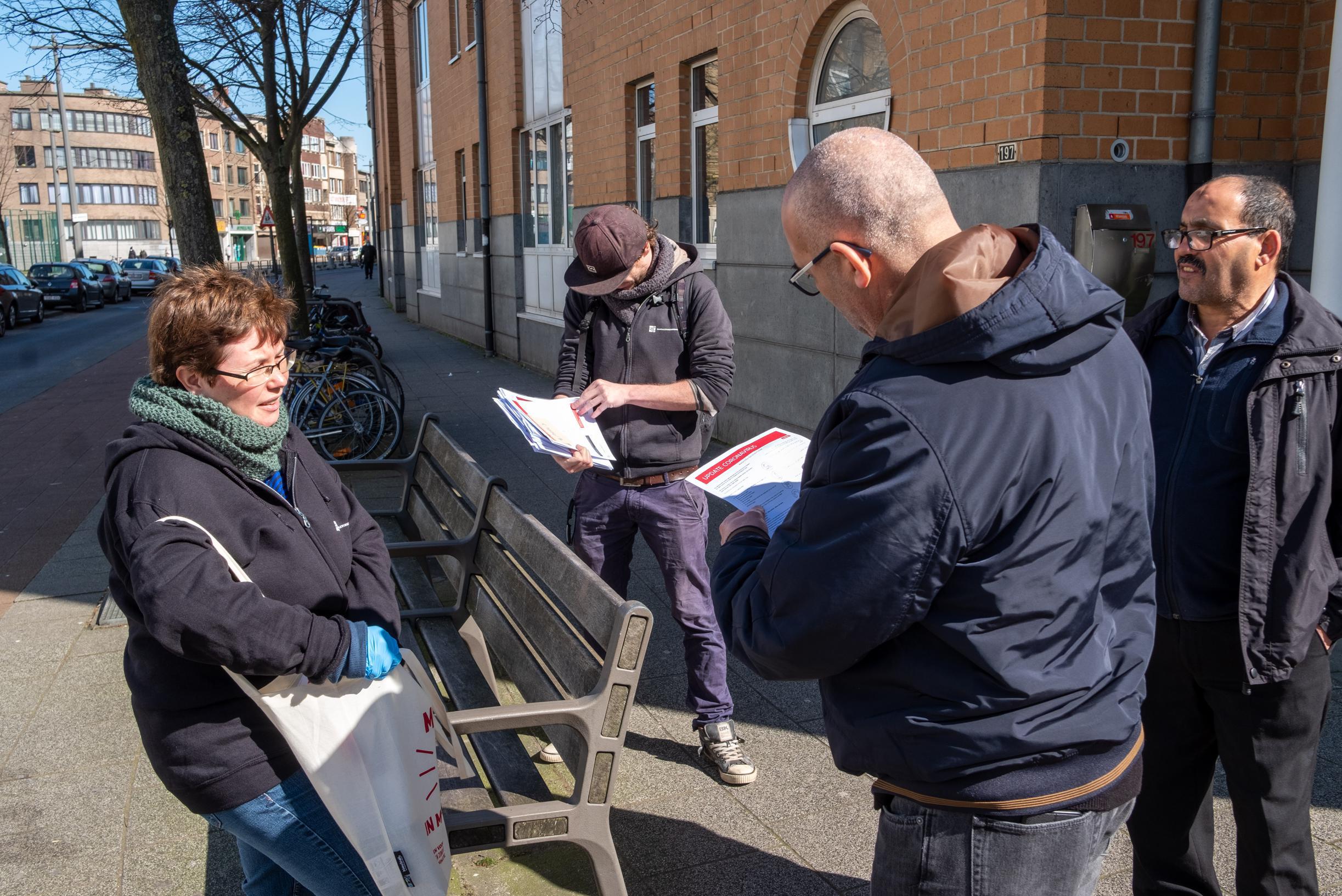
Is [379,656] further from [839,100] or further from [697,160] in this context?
[697,160]

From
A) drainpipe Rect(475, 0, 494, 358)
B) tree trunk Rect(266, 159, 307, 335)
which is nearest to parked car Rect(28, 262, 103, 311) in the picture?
tree trunk Rect(266, 159, 307, 335)

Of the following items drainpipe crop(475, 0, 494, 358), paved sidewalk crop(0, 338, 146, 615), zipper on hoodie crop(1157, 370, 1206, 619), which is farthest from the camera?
drainpipe crop(475, 0, 494, 358)

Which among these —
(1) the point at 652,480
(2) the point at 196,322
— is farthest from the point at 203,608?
(1) the point at 652,480

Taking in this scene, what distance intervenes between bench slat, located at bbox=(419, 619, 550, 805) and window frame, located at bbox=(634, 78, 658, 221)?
23.4ft

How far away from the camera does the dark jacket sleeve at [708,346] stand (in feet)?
11.7

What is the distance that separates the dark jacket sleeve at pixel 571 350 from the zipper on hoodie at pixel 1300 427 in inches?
83.8

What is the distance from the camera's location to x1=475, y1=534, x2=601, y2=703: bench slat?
2783mm

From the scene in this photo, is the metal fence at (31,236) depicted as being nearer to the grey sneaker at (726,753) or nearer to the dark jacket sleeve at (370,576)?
A: the grey sneaker at (726,753)

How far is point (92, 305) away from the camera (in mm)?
37812

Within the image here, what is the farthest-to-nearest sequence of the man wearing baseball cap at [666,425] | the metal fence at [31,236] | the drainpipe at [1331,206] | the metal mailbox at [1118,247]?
the metal fence at [31,236] → the metal mailbox at [1118,247] → the drainpipe at [1331,206] → the man wearing baseball cap at [666,425]

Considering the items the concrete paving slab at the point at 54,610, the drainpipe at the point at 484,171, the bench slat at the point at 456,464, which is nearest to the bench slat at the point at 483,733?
the bench slat at the point at 456,464

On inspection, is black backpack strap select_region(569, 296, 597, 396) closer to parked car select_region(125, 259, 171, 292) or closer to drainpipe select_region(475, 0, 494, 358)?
drainpipe select_region(475, 0, 494, 358)

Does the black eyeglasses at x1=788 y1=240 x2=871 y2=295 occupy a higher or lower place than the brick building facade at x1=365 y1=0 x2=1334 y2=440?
lower

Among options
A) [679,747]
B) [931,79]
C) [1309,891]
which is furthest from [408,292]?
[1309,891]
